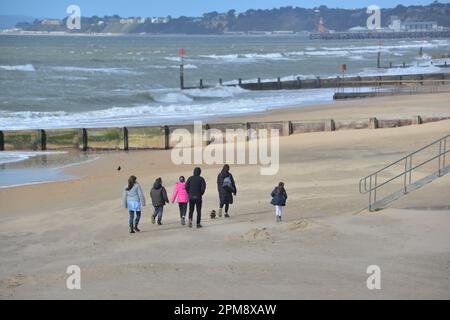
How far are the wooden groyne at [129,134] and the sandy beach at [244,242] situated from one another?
6.28m

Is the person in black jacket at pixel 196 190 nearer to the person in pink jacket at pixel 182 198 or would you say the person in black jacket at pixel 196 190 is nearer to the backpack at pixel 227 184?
the person in pink jacket at pixel 182 198

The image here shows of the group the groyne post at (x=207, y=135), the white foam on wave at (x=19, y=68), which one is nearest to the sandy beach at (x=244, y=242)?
the groyne post at (x=207, y=135)

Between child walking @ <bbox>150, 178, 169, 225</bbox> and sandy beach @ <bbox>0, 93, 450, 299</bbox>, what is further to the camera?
child walking @ <bbox>150, 178, 169, 225</bbox>

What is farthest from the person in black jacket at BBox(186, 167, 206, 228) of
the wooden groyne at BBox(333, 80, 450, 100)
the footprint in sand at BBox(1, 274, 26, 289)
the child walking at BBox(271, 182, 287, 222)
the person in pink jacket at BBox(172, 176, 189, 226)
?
the wooden groyne at BBox(333, 80, 450, 100)

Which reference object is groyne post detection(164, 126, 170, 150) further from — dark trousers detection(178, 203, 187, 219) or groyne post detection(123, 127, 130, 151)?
dark trousers detection(178, 203, 187, 219)

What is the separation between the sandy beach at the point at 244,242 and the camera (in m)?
10.9

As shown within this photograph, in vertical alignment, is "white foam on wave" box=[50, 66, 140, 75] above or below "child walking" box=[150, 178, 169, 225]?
below

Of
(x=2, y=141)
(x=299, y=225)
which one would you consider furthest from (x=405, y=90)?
(x=299, y=225)

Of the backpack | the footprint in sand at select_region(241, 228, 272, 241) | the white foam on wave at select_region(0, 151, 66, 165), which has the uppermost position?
the backpack

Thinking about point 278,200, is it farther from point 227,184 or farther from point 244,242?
point 244,242

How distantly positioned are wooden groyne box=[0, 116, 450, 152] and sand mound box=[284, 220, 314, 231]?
570 inches

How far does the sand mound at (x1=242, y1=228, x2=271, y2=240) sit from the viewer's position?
44.9 ft
